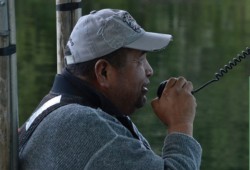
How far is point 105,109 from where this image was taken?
7.61 ft

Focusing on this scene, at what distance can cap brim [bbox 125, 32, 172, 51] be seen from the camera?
2.32 meters

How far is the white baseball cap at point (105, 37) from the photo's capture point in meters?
2.30

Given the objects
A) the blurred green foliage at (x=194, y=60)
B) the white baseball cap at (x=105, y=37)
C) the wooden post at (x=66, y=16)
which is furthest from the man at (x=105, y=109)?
the blurred green foliage at (x=194, y=60)

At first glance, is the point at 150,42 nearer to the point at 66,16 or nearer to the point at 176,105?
the point at 176,105

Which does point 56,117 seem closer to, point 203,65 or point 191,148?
point 191,148

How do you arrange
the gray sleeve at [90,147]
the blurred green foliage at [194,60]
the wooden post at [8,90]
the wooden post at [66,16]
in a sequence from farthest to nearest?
the blurred green foliage at [194,60], the wooden post at [66,16], the wooden post at [8,90], the gray sleeve at [90,147]

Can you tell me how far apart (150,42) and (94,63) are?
174 mm

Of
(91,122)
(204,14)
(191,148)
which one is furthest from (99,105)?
(204,14)

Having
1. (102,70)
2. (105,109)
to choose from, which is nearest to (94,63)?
(102,70)

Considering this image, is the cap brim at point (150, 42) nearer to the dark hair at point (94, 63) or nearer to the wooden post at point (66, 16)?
the dark hair at point (94, 63)

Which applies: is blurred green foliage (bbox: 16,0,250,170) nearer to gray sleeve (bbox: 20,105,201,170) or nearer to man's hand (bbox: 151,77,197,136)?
man's hand (bbox: 151,77,197,136)

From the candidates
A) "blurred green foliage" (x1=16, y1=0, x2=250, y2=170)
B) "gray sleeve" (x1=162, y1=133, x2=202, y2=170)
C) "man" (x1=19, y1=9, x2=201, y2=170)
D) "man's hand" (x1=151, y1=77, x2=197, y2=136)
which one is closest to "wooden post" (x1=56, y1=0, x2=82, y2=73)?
"man" (x1=19, y1=9, x2=201, y2=170)

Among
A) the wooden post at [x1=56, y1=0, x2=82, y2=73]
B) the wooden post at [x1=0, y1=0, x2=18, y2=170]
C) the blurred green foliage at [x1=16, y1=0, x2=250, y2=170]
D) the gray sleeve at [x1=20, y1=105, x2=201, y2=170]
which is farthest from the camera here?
the blurred green foliage at [x1=16, y1=0, x2=250, y2=170]

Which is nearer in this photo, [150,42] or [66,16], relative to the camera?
[150,42]
